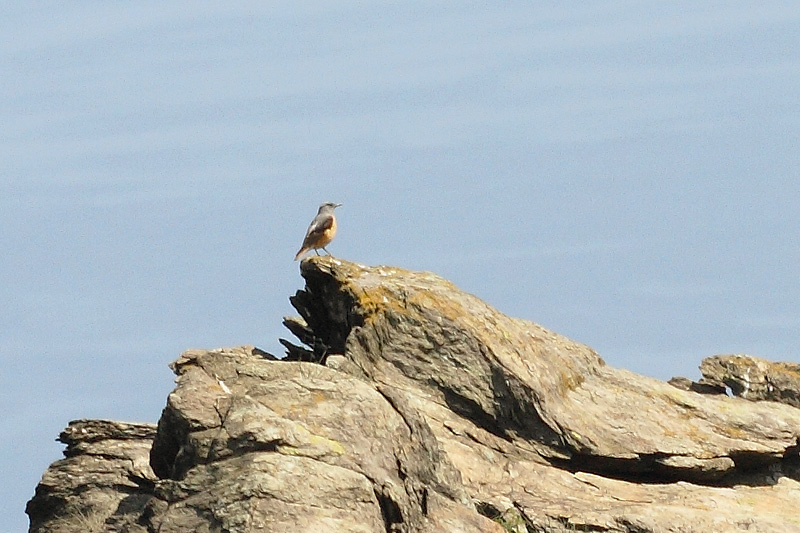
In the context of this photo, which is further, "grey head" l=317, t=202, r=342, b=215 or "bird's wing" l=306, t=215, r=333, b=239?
"grey head" l=317, t=202, r=342, b=215

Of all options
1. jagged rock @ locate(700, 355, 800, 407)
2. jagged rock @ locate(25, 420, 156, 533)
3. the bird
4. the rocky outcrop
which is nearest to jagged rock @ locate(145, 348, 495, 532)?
the rocky outcrop

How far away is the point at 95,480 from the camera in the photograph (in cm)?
2489

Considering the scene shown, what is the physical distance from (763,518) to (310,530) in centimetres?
949

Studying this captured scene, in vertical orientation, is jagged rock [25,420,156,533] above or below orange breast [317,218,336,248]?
below

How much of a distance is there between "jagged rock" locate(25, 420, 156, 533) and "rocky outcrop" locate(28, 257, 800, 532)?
4cm

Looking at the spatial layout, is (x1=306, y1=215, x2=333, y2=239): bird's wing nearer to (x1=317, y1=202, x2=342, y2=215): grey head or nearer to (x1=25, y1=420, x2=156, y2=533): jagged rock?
(x1=317, y1=202, x2=342, y2=215): grey head

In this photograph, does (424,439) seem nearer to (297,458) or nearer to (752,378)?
(297,458)

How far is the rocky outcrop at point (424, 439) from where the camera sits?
19594mm

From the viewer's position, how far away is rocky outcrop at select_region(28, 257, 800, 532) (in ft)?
64.3

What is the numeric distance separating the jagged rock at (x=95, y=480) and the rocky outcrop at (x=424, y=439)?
4 cm

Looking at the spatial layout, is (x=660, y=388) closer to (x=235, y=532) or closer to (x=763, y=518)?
(x=763, y=518)

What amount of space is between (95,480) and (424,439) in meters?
7.07

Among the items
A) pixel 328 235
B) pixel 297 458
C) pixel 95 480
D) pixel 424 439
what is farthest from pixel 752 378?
pixel 95 480

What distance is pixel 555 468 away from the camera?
2433cm
